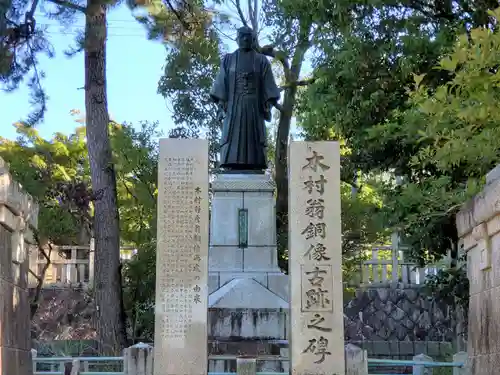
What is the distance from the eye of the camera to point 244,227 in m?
9.40

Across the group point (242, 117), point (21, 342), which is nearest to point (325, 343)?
point (21, 342)

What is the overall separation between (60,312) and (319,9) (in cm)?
937

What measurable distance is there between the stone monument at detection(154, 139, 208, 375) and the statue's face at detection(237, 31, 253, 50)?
→ 4.64 meters

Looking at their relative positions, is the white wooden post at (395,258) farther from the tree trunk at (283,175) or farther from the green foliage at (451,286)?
the green foliage at (451,286)

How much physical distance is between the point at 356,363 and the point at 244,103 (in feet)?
17.5

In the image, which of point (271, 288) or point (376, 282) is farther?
point (376, 282)

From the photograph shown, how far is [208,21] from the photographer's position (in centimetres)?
1266

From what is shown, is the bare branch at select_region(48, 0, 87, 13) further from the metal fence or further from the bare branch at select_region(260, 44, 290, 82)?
the metal fence

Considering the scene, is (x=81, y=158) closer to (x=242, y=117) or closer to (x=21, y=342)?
(x=242, y=117)

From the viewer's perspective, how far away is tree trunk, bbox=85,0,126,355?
32.9 ft

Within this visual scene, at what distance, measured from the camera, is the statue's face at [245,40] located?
33.3 feet

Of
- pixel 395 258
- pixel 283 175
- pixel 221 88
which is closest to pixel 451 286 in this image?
pixel 395 258

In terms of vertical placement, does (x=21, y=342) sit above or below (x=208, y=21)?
below

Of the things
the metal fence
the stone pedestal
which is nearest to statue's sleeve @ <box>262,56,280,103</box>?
the stone pedestal
